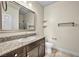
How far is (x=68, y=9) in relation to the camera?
3502mm

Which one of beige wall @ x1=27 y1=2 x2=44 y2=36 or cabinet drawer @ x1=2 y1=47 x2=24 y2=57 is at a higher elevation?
beige wall @ x1=27 y1=2 x2=44 y2=36

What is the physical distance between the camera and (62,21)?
3590 mm

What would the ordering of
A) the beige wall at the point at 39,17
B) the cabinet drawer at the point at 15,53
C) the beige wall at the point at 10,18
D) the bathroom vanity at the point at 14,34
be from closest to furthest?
the cabinet drawer at the point at 15,53, the bathroom vanity at the point at 14,34, the beige wall at the point at 10,18, the beige wall at the point at 39,17

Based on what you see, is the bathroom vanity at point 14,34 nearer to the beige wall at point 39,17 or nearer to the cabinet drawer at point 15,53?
the cabinet drawer at point 15,53

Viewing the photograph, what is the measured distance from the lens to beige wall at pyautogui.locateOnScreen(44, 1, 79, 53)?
3.38 m

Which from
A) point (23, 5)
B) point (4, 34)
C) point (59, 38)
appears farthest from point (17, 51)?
point (59, 38)

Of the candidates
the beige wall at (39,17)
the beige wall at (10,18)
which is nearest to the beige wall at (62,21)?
the beige wall at (39,17)

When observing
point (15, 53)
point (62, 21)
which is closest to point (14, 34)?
point (15, 53)

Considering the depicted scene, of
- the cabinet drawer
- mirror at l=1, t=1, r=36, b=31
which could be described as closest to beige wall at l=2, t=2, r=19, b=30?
mirror at l=1, t=1, r=36, b=31

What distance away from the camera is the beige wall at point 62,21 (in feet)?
11.1

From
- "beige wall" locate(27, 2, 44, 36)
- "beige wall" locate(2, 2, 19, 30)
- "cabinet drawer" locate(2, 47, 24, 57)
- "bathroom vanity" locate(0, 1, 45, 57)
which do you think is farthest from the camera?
"beige wall" locate(27, 2, 44, 36)

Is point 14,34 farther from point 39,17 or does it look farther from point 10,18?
point 39,17

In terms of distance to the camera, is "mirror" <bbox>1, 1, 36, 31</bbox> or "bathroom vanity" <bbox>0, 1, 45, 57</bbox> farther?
"mirror" <bbox>1, 1, 36, 31</bbox>

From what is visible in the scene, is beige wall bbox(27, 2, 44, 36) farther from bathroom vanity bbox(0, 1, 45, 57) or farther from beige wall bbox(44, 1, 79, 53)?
bathroom vanity bbox(0, 1, 45, 57)
